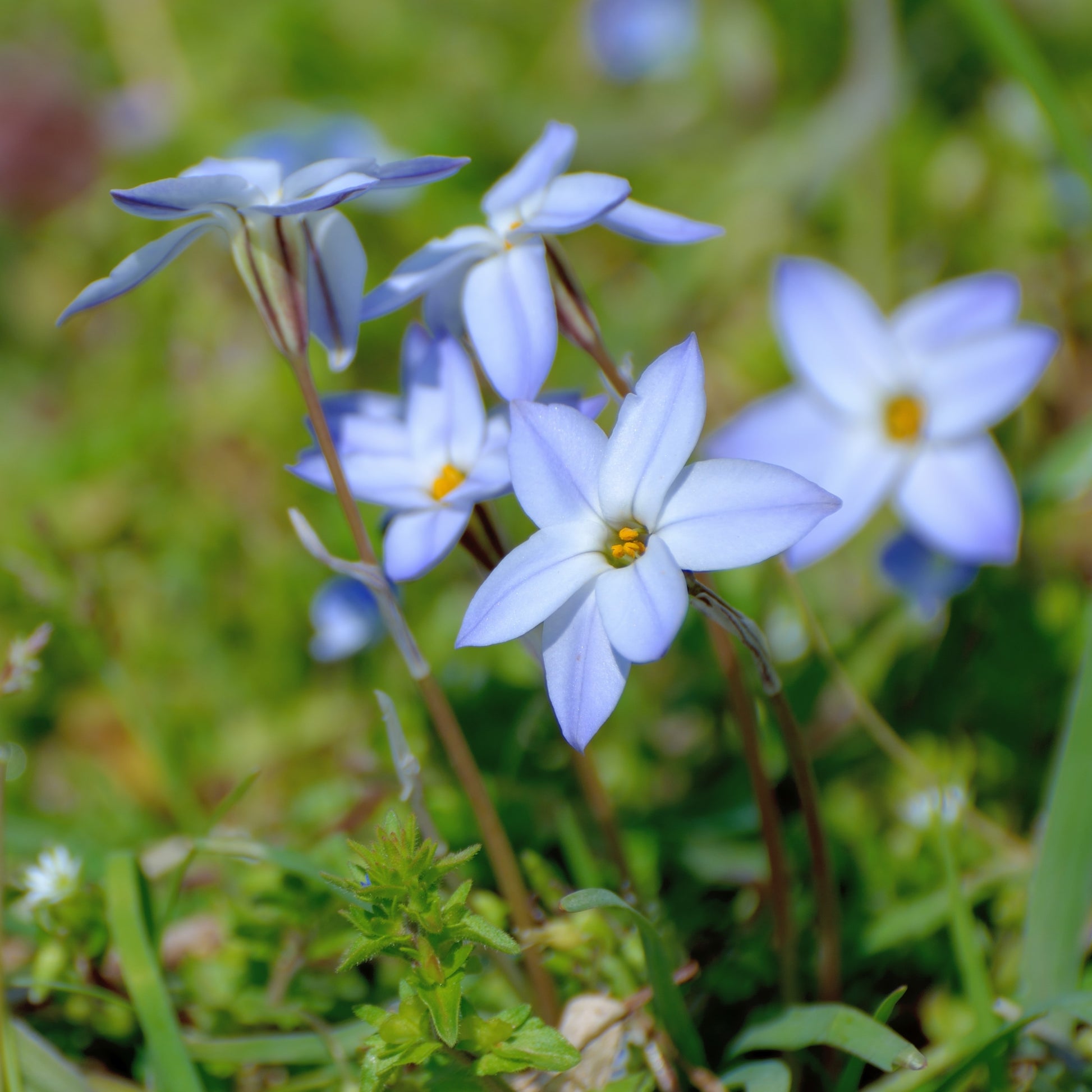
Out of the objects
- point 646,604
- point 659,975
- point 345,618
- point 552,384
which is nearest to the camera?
point 646,604

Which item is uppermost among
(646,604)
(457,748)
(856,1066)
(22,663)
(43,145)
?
(43,145)

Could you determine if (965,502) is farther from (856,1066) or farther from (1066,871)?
(856,1066)

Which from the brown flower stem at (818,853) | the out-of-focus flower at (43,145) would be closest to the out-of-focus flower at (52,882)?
the brown flower stem at (818,853)

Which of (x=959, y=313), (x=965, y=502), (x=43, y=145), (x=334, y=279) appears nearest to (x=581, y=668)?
(x=334, y=279)

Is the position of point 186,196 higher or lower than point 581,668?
higher

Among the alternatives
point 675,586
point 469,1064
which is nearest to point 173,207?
point 675,586

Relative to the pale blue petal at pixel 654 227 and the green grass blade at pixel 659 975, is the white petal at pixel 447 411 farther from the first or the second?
the green grass blade at pixel 659 975

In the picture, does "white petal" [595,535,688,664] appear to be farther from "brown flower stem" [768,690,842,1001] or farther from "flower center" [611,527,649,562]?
"brown flower stem" [768,690,842,1001]

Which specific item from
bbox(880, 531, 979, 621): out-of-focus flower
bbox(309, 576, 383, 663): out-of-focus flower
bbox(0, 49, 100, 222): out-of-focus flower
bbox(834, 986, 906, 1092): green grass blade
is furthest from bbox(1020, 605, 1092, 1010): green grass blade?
bbox(0, 49, 100, 222): out-of-focus flower
